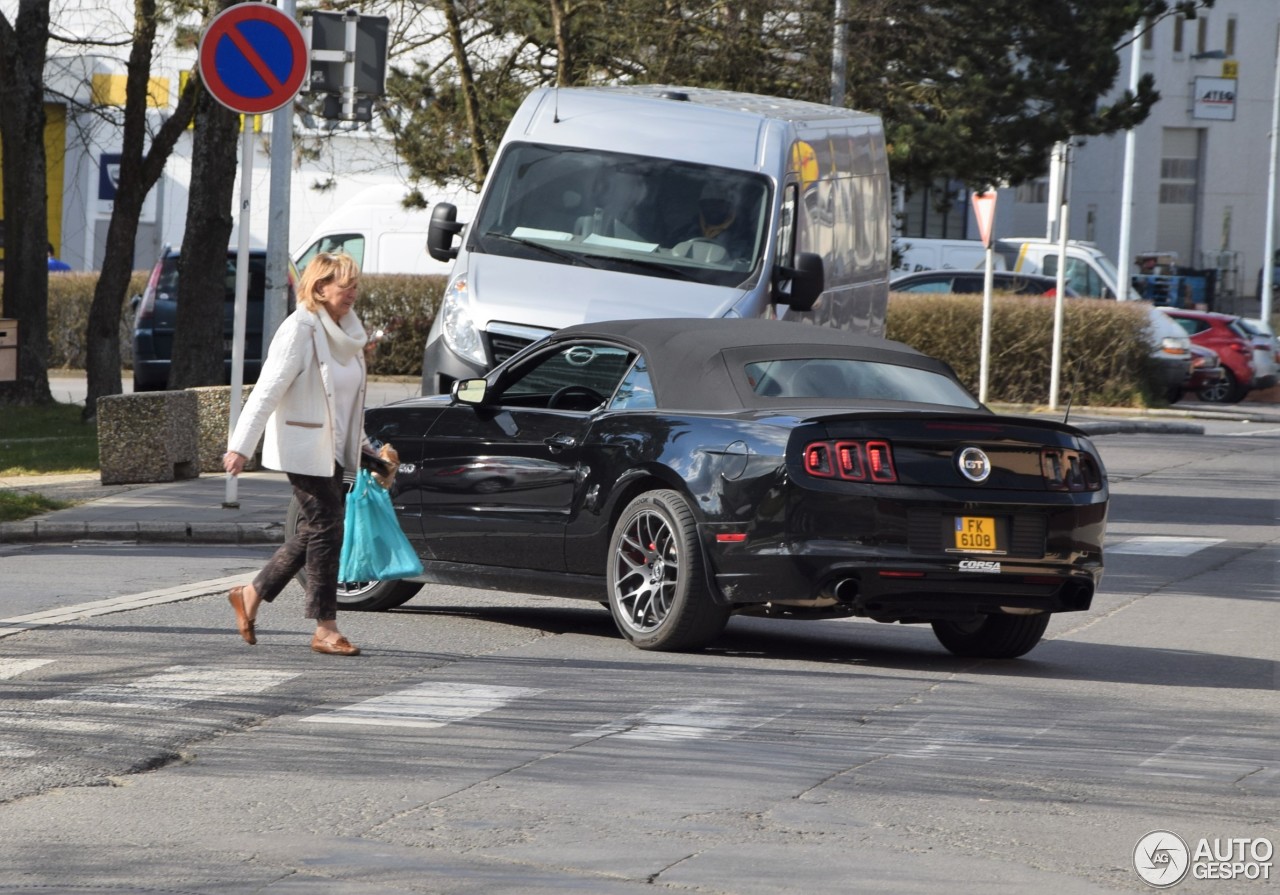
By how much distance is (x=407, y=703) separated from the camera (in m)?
8.05

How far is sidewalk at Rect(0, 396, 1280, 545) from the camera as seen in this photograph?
14039mm

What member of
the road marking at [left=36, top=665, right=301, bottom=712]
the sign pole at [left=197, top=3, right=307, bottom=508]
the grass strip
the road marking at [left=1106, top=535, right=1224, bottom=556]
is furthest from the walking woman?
the grass strip

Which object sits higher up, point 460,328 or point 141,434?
point 460,328

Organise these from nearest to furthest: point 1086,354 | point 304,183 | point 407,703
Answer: point 407,703 < point 1086,354 < point 304,183

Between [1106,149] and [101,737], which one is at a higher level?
[1106,149]

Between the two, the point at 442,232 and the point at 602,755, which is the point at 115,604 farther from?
the point at 442,232

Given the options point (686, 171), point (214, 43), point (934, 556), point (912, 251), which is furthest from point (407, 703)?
point (912, 251)

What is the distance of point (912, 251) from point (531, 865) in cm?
3789

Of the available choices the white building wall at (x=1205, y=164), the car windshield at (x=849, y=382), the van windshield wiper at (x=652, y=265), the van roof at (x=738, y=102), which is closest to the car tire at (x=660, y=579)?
the car windshield at (x=849, y=382)

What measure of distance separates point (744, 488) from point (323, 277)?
1.98 meters

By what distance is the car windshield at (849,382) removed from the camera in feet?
32.3

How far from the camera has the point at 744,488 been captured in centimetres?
912

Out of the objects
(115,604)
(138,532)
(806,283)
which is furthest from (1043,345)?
(115,604)

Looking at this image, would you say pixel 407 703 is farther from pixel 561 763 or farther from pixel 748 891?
pixel 748 891
